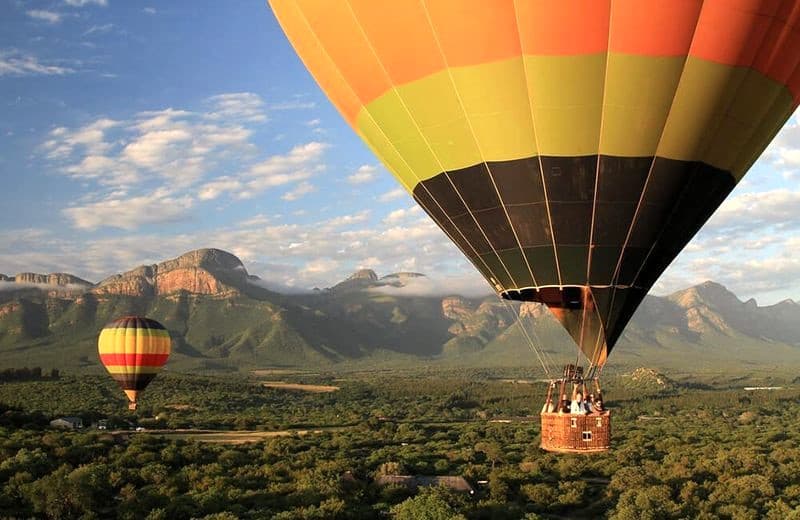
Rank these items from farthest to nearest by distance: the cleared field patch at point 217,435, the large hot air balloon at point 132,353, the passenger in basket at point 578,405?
1. the large hot air balloon at point 132,353
2. the cleared field patch at point 217,435
3. the passenger in basket at point 578,405

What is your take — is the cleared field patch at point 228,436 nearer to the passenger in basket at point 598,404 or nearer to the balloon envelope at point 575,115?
the passenger in basket at point 598,404

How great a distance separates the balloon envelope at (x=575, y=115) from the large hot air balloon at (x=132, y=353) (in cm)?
4252

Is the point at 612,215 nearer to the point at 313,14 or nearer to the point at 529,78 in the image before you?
the point at 529,78

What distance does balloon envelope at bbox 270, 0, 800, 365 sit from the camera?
14.1 meters

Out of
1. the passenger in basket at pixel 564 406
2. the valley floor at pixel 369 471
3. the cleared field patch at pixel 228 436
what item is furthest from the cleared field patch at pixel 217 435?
the passenger in basket at pixel 564 406

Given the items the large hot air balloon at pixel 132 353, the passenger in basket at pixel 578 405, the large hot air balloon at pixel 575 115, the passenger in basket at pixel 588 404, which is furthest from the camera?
the large hot air balloon at pixel 132 353

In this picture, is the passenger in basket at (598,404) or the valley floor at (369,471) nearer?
the passenger in basket at (598,404)

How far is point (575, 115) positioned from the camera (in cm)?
1468

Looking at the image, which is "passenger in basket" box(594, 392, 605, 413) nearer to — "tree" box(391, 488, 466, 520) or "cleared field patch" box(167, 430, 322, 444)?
"tree" box(391, 488, 466, 520)

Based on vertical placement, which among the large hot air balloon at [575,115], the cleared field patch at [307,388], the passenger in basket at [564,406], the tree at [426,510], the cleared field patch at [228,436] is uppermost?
the large hot air balloon at [575,115]

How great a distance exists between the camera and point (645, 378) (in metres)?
150

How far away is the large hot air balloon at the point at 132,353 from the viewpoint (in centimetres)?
5494

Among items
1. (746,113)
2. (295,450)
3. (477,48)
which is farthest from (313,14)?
(295,450)

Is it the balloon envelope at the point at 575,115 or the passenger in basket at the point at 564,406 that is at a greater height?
the balloon envelope at the point at 575,115
